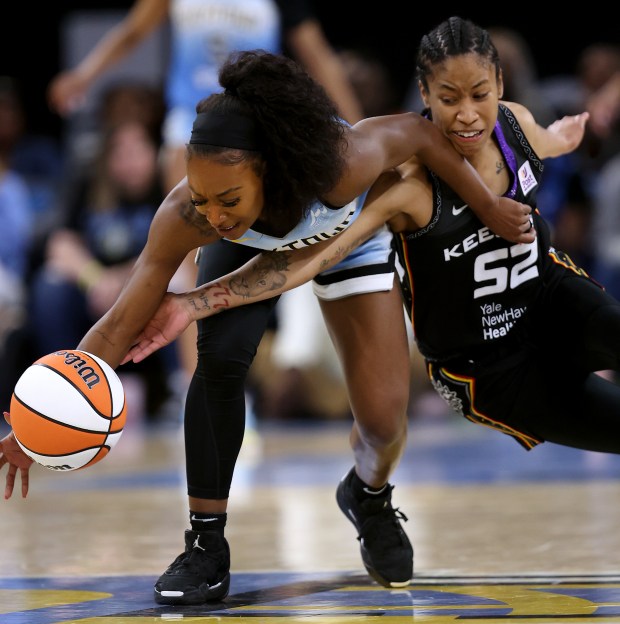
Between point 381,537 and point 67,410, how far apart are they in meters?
0.99

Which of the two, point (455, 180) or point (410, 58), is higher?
point (410, 58)

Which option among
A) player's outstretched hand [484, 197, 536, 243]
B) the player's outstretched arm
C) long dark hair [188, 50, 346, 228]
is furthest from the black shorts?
long dark hair [188, 50, 346, 228]

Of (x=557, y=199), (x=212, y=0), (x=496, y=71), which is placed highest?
(x=212, y=0)

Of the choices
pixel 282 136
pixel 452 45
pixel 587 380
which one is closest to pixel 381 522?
pixel 587 380

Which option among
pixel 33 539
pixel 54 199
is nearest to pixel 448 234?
pixel 33 539

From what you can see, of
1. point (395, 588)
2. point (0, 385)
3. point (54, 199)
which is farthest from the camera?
point (54, 199)

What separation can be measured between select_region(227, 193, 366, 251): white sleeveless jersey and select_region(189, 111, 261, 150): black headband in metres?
0.23

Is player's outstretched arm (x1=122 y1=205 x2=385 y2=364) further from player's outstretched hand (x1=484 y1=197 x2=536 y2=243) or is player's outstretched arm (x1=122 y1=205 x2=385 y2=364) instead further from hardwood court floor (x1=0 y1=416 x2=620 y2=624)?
hardwood court floor (x1=0 y1=416 x2=620 y2=624)

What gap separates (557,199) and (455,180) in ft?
18.2

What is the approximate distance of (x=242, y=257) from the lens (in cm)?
350

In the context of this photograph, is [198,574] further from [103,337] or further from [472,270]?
[472,270]

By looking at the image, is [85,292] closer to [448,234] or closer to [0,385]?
[0,385]

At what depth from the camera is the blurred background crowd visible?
8812 mm

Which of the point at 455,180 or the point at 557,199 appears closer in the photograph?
the point at 455,180
